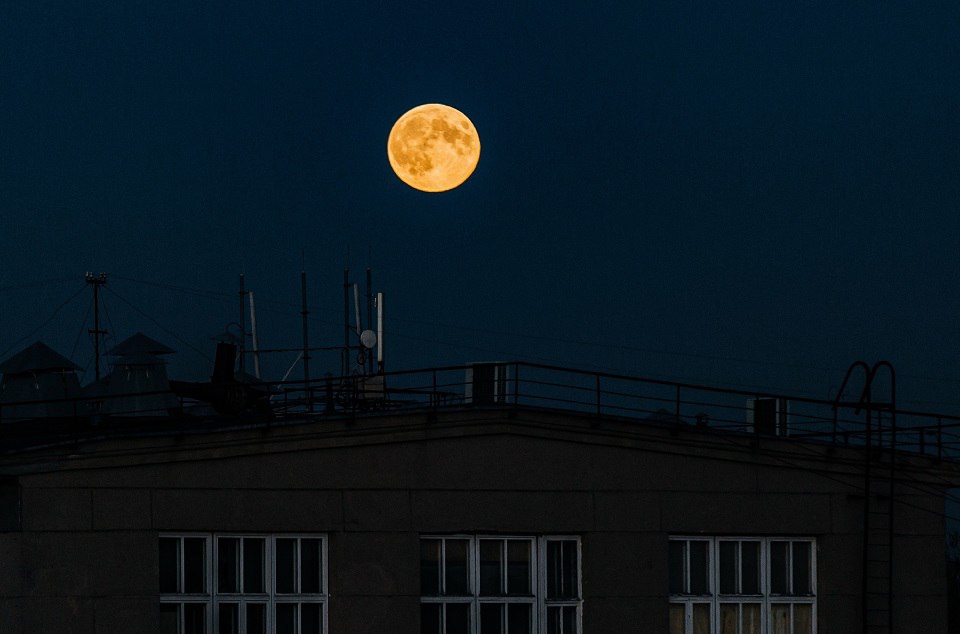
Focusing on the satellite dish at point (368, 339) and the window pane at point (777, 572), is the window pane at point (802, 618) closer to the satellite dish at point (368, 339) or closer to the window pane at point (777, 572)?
the window pane at point (777, 572)

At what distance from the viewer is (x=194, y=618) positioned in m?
29.1

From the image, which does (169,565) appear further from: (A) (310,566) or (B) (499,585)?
(B) (499,585)

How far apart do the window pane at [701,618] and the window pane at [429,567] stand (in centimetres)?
503

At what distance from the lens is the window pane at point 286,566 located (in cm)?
2959

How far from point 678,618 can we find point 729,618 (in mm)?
1128

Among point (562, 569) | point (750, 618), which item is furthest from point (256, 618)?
point (750, 618)

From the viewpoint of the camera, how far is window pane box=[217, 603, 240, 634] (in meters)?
29.3

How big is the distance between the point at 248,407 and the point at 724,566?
10.9 meters

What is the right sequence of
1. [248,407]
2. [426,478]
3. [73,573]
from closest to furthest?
[73,573] < [426,478] < [248,407]

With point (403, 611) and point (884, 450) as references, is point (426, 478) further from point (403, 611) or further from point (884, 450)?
point (884, 450)

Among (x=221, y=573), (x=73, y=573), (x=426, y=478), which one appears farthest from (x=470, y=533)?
(x=73, y=573)

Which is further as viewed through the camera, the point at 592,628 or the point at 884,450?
the point at 884,450

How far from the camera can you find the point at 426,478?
30.2 m

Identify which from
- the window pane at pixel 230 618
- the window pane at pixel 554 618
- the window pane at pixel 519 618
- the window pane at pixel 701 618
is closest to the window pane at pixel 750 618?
the window pane at pixel 701 618
